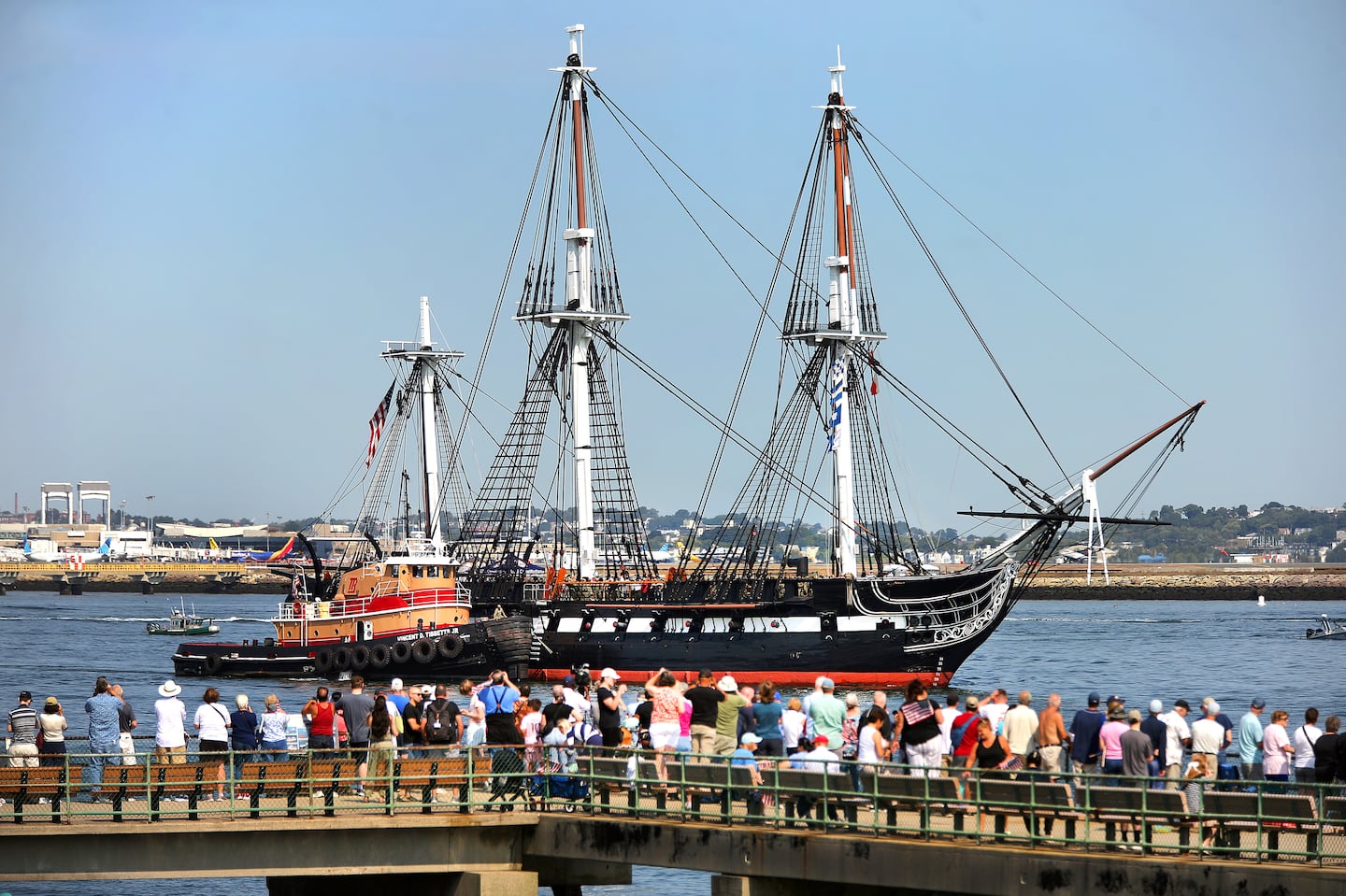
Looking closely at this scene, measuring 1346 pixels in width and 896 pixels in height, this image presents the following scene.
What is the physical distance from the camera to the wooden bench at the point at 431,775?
20.7 m

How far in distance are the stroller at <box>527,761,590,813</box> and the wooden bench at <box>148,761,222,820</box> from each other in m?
3.36

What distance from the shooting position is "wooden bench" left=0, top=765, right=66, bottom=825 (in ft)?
67.2

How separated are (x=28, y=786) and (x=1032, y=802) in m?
10.5

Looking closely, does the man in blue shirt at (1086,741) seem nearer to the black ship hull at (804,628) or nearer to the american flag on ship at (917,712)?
the american flag on ship at (917,712)

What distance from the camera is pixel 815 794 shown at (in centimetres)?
1923

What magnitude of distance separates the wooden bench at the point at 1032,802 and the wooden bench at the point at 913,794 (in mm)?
318

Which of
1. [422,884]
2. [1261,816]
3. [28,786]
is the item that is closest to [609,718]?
[422,884]

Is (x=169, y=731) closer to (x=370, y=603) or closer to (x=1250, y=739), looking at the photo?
(x=1250, y=739)

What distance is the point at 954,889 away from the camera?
17.8 metres

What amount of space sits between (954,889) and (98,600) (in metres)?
175

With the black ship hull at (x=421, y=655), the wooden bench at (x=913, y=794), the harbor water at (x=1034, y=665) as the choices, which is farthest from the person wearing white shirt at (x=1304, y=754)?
the black ship hull at (x=421, y=655)

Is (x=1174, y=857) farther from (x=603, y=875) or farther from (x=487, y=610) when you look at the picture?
(x=487, y=610)

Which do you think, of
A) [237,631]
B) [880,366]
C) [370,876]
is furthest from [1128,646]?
[370,876]

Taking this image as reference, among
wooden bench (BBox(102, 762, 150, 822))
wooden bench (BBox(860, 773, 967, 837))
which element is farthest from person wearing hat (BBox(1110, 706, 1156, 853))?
wooden bench (BBox(102, 762, 150, 822))
